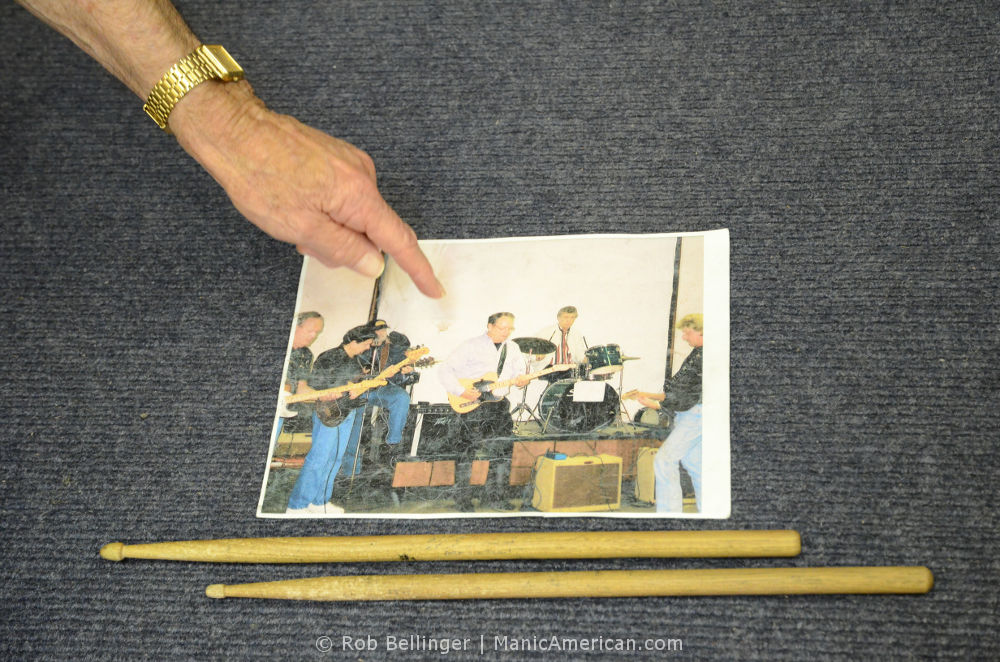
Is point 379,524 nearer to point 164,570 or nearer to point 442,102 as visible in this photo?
point 164,570

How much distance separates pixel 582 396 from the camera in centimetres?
Result: 69

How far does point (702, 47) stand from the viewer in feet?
2.75

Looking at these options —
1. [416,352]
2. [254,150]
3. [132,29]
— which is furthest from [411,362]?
[132,29]

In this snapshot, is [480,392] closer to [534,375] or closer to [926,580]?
[534,375]

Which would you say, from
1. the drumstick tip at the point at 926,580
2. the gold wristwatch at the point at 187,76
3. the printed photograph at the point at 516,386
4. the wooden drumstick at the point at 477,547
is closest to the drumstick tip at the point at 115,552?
the wooden drumstick at the point at 477,547

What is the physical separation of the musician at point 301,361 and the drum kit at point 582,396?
19cm

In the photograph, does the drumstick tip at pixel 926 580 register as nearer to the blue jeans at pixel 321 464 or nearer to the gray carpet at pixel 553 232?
the gray carpet at pixel 553 232

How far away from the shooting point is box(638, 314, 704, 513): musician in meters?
0.64

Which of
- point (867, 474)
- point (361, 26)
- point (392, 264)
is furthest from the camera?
point (361, 26)

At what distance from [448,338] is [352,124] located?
28 centimetres

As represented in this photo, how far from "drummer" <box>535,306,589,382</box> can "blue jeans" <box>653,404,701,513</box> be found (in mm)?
98

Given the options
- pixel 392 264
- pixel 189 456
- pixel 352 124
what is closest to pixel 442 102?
pixel 352 124

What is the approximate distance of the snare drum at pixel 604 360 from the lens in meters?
0.70

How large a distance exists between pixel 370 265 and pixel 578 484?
0.84 feet
